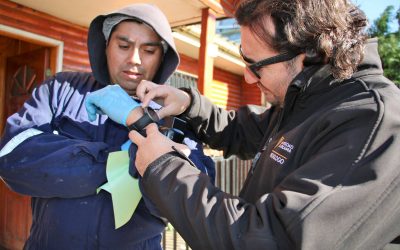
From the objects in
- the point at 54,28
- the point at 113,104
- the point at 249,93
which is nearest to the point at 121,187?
the point at 113,104

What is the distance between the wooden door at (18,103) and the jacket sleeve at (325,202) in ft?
15.0

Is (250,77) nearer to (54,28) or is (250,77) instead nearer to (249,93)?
(54,28)

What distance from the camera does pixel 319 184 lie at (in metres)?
0.97

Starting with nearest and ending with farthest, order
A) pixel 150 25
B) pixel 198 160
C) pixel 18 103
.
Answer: pixel 198 160 < pixel 150 25 < pixel 18 103

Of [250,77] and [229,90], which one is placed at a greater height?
[250,77]

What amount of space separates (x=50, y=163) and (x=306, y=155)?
1143 mm

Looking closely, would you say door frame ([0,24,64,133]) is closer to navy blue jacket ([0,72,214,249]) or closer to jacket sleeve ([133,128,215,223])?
navy blue jacket ([0,72,214,249])

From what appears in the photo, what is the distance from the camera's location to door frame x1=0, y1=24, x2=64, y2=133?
4309 millimetres

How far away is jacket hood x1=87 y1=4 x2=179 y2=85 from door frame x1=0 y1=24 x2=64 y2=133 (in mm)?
2739

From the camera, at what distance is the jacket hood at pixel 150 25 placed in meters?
1.95

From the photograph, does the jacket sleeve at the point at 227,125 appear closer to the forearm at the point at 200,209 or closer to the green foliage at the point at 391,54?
the forearm at the point at 200,209

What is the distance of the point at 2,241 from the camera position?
5.39 m

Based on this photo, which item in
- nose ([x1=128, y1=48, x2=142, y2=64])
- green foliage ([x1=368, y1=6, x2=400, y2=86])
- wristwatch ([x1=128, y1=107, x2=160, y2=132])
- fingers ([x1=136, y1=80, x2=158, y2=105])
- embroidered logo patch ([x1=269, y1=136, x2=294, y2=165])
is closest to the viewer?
embroidered logo patch ([x1=269, y1=136, x2=294, y2=165])

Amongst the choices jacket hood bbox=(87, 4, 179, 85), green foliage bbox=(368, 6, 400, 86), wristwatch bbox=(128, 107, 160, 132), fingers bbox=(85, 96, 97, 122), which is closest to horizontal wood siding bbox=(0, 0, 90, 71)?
jacket hood bbox=(87, 4, 179, 85)
